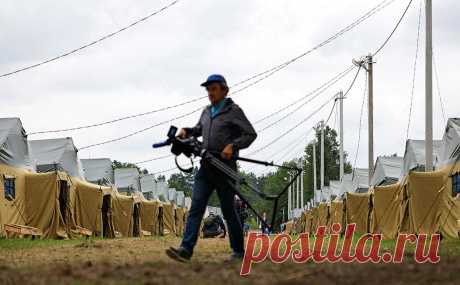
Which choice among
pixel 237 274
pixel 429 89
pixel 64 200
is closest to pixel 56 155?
pixel 64 200

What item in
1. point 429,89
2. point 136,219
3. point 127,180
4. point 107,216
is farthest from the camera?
point 127,180

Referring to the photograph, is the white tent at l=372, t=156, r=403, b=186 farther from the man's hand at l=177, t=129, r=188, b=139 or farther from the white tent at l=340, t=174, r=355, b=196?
the man's hand at l=177, t=129, r=188, b=139

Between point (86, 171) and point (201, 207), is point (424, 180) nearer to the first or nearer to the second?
point (201, 207)

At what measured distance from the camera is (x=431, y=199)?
21547mm

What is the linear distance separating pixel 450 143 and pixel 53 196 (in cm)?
1185

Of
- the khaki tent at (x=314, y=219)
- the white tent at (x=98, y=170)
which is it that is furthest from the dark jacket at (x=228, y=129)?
the khaki tent at (x=314, y=219)

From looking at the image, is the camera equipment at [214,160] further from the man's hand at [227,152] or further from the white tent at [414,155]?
the white tent at [414,155]

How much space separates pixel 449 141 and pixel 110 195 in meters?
14.0

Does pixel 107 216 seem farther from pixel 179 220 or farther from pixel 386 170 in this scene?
pixel 179 220

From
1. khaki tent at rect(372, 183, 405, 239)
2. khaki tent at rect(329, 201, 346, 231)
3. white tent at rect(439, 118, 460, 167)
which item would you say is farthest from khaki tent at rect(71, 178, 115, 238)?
white tent at rect(439, 118, 460, 167)

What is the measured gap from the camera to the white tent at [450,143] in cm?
2167

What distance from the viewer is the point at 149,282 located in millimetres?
5887

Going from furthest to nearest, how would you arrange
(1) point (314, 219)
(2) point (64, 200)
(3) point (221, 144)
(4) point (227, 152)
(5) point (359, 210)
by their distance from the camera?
(1) point (314, 219) → (5) point (359, 210) → (2) point (64, 200) → (3) point (221, 144) → (4) point (227, 152)

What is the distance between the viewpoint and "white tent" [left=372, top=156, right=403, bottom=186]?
106ft
